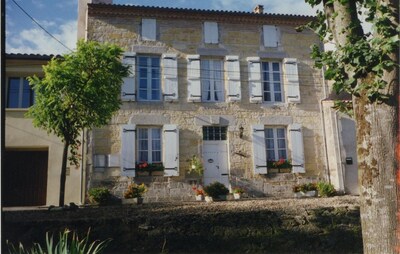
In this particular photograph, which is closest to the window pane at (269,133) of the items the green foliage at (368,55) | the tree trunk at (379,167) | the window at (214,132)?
the window at (214,132)

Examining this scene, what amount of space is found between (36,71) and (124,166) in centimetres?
375

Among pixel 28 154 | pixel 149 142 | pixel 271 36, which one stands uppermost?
pixel 271 36

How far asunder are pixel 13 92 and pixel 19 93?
0.56ft

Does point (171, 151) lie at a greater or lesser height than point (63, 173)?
greater

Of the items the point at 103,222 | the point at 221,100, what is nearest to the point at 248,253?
the point at 103,222

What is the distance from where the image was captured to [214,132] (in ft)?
39.5

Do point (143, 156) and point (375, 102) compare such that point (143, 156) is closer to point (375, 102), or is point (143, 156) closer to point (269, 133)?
point (269, 133)

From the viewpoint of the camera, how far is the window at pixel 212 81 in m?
12.3

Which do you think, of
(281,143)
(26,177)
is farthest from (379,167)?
(26,177)

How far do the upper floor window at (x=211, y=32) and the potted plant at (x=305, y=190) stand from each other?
17.4 ft

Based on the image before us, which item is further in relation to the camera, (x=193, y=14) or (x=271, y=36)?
(x=271, y=36)

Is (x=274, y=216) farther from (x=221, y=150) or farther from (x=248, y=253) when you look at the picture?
(x=221, y=150)

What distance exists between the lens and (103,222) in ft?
23.0

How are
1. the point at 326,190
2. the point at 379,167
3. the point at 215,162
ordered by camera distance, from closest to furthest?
the point at 379,167 < the point at 326,190 < the point at 215,162
